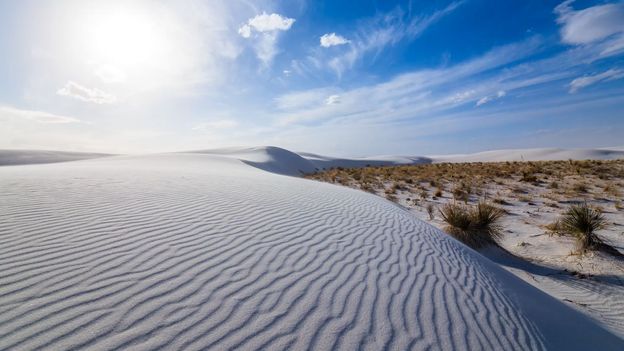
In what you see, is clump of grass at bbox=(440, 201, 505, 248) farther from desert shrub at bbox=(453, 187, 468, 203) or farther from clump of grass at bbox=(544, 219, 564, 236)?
desert shrub at bbox=(453, 187, 468, 203)

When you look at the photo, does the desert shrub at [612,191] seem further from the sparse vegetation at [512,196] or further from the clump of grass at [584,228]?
the clump of grass at [584,228]

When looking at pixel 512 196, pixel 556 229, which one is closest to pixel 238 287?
pixel 556 229

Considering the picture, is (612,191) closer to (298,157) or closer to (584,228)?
(584,228)

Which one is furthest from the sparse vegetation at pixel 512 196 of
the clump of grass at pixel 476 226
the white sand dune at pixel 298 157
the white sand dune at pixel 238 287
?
the white sand dune at pixel 298 157

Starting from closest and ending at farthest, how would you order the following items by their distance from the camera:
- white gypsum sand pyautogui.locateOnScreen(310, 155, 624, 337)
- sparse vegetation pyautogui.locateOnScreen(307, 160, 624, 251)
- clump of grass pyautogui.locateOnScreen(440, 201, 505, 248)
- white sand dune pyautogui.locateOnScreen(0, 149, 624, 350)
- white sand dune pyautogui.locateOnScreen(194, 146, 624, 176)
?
white sand dune pyautogui.locateOnScreen(0, 149, 624, 350) < white gypsum sand pyautogui.locateOnScreen(310, 155, 624, 337) < clump of grass pyautogui.locateOnScreen(440, 201, 505, 248) < sparse vegetation pyautogui.locateOnScreen(307, 160, 624, 251) < white sand dune pyautogui.locateOnScreen(194, 146, 624, 176)

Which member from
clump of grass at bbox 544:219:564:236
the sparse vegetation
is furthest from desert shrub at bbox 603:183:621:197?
clump of grass at bbox 544:219:564:236

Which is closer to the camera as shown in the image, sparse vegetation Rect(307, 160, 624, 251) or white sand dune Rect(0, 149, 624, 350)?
white sand dune Rect(0, 149, 624, 350)

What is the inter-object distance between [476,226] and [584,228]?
1.84 metres

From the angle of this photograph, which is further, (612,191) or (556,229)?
(612,191)

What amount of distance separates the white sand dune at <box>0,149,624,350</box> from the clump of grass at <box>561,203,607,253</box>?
2.72 metres

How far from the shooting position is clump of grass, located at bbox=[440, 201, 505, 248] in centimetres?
638

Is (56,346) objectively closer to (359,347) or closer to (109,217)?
(359,347)

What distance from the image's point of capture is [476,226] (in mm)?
6566

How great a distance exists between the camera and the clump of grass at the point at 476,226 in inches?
251
